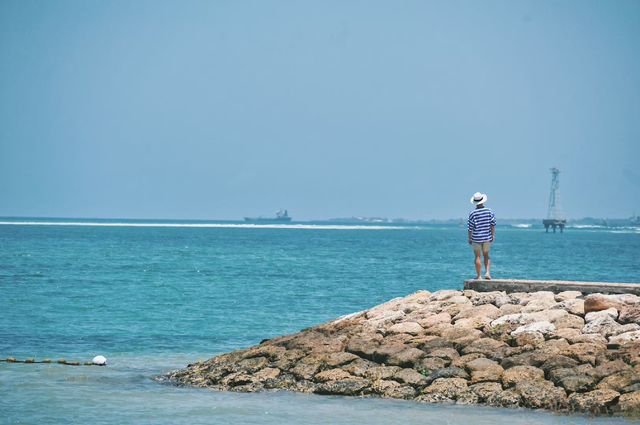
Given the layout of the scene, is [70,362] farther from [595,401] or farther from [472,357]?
[595,401]

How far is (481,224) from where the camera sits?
73.7 feet

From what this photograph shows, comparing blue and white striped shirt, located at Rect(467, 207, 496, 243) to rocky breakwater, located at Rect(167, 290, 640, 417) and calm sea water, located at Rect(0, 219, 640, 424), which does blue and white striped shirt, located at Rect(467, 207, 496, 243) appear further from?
calm sea water, located at Rect(0, 219, 640, 424)

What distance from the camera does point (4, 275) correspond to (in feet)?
172

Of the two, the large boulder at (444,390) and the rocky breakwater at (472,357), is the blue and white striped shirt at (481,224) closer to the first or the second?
the rocky breakwater at (472,357)

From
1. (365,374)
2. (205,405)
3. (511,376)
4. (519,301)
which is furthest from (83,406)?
(519,301)

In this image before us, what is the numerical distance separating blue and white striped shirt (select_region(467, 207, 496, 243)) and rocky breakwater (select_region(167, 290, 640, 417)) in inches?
51.0

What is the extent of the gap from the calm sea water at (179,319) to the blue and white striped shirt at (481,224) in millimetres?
6036

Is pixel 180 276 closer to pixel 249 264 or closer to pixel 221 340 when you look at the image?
pixel 249 264

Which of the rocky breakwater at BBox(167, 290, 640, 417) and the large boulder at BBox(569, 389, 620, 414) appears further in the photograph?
the rocky breakwater at BBox(167, 290, 640, 417)

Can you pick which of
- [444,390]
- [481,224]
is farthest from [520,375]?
[481,224]

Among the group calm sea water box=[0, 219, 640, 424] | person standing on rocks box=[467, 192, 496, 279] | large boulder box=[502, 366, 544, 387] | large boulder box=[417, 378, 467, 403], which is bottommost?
calm sea water box=[0, 219, 640, 424]

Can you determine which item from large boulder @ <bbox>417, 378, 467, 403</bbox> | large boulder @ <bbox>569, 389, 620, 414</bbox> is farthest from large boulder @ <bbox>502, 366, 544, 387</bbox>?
large boulder @ <bbox>569, 389, 620, 414</bbox>

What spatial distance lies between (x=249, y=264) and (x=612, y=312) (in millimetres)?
50333

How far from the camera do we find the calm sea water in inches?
679
